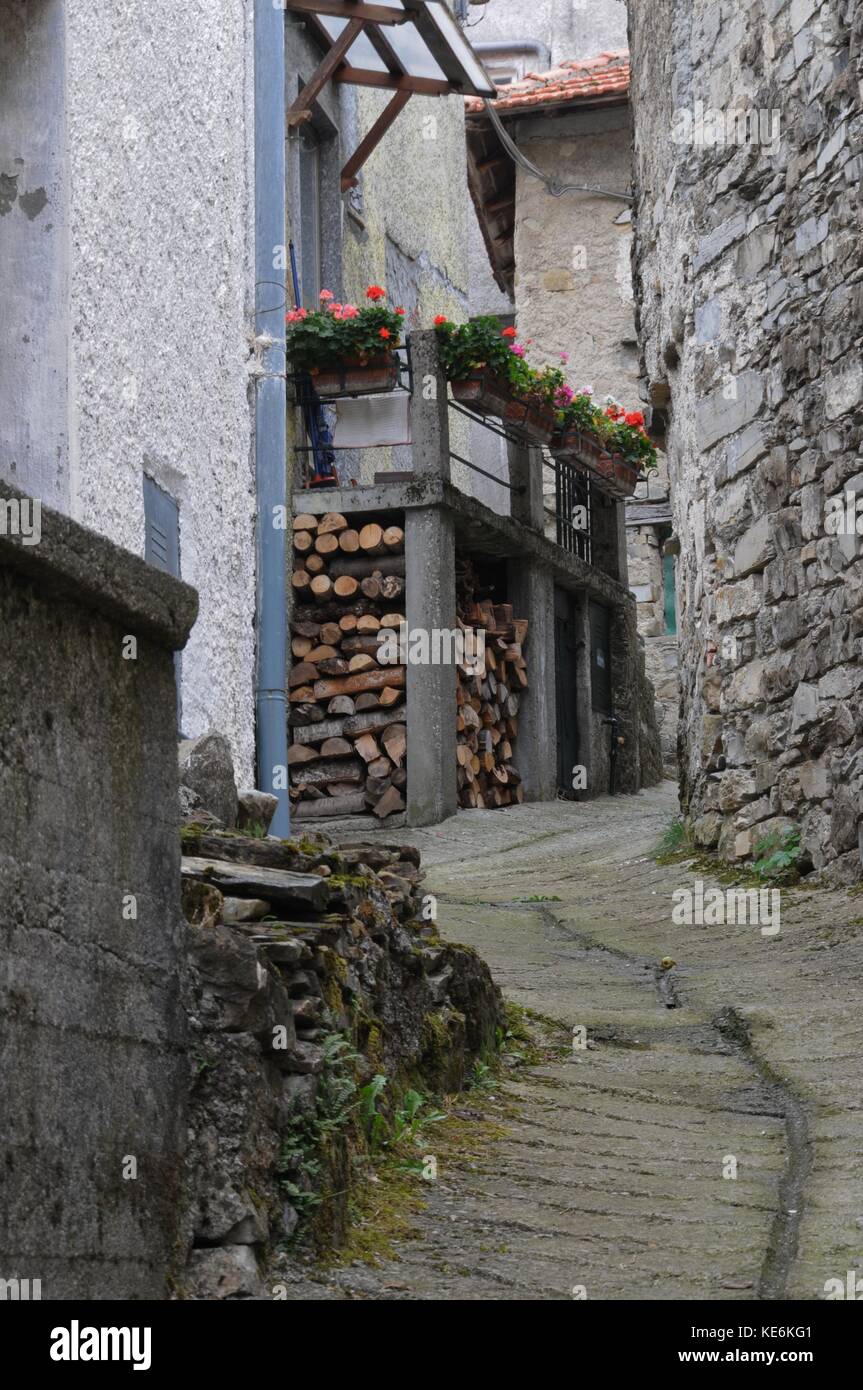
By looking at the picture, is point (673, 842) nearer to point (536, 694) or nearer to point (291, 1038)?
point (536, 694)

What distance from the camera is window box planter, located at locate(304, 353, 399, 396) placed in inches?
433

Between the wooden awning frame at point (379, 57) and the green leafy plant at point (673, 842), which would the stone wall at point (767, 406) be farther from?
the wooden awning frame at point (379, 57)

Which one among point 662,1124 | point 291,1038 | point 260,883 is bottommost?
point 662,1124

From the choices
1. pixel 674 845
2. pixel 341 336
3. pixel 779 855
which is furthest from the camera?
pixel 341 336

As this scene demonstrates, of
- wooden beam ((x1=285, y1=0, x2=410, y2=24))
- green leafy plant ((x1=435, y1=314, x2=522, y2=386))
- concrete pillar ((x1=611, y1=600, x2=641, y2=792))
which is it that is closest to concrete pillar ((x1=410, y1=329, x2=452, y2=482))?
green leafy plant ((x1=435, y1=314, x2=522, y2=386))

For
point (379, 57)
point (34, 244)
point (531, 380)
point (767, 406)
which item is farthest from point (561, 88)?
point (34, 244)

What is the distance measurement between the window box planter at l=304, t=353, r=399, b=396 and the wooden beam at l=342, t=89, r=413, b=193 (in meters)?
2.43

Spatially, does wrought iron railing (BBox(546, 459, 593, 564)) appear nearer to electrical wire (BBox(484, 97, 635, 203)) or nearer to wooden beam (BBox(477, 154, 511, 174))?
electrical wire (BBox(484, 97, 635, 203))

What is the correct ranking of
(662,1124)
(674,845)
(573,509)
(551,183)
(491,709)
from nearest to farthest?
(662,1124), (674,845), (491,709), (573,509), (551,183)

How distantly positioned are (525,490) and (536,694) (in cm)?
144

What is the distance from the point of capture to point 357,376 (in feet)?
36.2

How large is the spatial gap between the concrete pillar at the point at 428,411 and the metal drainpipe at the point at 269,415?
3.05 metres

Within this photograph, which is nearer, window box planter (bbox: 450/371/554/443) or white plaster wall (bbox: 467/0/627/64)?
window box planter (bbox: 450/371/554/443)

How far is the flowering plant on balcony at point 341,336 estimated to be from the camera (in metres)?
10.9
